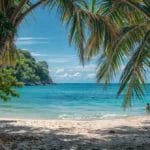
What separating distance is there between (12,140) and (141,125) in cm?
492

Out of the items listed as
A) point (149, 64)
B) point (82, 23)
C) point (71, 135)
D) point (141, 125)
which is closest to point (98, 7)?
point (82, 23)

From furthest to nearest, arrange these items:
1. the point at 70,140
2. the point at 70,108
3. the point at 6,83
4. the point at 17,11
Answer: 1. the point at 70,108
2. the point at 6,83
3. the point at 70,140
4. the point at 17,11

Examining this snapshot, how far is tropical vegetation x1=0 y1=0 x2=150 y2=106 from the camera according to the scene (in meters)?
8.91

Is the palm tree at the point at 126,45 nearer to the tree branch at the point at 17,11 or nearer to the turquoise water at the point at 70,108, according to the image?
the turquoise water at the point at 70,108

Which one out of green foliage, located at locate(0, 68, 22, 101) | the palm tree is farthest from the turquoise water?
green foliage, located at locate(0, 68, 22, 101)

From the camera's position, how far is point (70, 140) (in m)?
9.46

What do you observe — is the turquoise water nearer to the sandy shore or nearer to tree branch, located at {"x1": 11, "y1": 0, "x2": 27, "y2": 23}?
the sandy shore

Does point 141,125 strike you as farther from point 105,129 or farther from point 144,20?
point 144,20

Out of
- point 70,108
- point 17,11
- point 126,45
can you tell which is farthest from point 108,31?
point 70,108

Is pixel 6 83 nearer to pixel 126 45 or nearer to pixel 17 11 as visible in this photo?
pixel 17 11

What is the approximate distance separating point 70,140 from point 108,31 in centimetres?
241

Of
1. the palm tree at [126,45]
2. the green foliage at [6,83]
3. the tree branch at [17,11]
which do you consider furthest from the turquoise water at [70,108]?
the tree branch at [17,11]

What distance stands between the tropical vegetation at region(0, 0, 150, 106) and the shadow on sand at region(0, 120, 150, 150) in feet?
2.84

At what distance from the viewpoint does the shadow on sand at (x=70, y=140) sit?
8.50 meters
